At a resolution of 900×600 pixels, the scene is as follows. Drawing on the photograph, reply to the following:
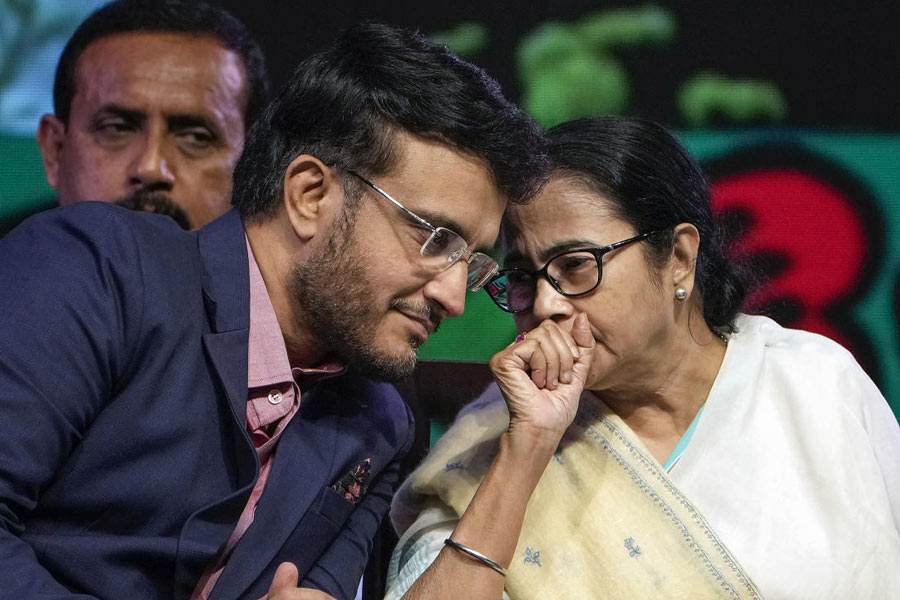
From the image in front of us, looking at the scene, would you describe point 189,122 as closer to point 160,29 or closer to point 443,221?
point 160,29

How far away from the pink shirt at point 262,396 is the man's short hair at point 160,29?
108 cm

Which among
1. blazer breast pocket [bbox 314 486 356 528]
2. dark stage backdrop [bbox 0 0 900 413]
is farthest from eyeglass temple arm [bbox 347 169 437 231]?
dark stage backdrop [bbox 0 0 900 413]

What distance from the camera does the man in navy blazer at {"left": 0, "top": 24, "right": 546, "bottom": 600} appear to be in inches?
56.9

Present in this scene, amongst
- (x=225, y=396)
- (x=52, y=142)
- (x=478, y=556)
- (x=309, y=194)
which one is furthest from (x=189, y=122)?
(x=478, y=556)

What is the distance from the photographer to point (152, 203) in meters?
2.41

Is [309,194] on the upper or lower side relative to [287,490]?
upper

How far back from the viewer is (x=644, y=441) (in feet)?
6.86

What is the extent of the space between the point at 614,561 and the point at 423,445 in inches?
25.6

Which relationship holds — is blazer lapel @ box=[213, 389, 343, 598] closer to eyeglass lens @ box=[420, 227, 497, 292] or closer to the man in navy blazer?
the man in navy blazer

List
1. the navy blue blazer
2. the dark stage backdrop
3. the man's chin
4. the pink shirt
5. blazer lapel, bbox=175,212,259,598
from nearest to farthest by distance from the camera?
the navy blue blazer, blazer lapel, bbox=175,212,259,598, the pink shirt, the man's chin, the dark stage backdrop

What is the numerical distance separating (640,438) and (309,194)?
0.91 m

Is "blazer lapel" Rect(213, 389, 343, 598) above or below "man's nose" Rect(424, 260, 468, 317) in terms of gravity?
below

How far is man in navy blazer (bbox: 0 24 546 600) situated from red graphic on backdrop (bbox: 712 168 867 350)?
1.07 meters

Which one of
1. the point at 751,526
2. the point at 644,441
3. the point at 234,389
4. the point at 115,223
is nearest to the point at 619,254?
A: the point at 644,441
